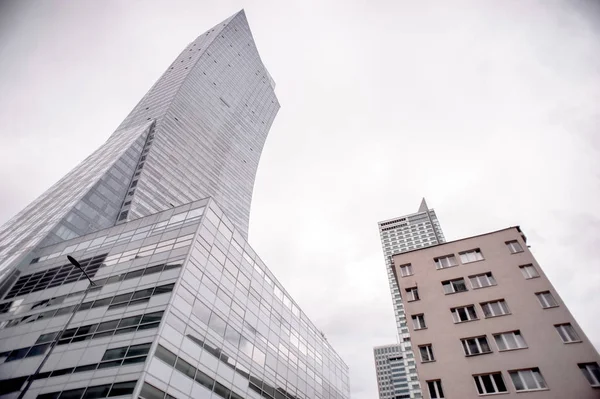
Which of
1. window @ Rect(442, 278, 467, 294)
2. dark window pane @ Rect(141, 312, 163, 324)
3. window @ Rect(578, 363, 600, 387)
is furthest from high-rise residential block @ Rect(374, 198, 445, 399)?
dark window pane @ Rect(141, 312, 163, 324)

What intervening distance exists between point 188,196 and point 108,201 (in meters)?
25.4

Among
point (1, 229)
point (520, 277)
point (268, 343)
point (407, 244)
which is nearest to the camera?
point (520, 277)

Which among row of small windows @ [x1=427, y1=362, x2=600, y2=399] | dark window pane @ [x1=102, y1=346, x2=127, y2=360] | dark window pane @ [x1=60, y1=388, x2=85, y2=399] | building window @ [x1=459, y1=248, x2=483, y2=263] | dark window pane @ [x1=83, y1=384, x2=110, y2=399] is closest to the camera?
row of small windows @ [x1=427, y1=362, x2=600, y2=399]

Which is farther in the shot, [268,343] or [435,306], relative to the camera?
[268,343]

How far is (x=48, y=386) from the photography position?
24188 millimetres

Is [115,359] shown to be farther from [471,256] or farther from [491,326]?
[471,256]

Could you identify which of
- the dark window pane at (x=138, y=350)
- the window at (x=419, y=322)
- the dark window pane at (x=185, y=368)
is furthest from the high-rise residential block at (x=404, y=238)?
the dark window pane at (x=138, y=350)

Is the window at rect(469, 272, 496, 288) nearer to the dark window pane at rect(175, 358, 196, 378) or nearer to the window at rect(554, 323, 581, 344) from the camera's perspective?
the window at rect(554, 323, 581, 344)

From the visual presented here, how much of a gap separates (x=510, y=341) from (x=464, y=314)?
358 centimetres

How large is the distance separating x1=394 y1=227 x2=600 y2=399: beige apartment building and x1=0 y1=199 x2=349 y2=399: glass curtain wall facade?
16268mm

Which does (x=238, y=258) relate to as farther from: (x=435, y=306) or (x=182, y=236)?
(x=435, y=306)

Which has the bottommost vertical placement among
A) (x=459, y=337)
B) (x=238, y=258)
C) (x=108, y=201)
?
(x=459, y=337)

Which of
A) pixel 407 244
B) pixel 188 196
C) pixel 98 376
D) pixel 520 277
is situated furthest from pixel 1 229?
pixel 407 244

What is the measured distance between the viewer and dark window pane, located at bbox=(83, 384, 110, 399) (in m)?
22.0
